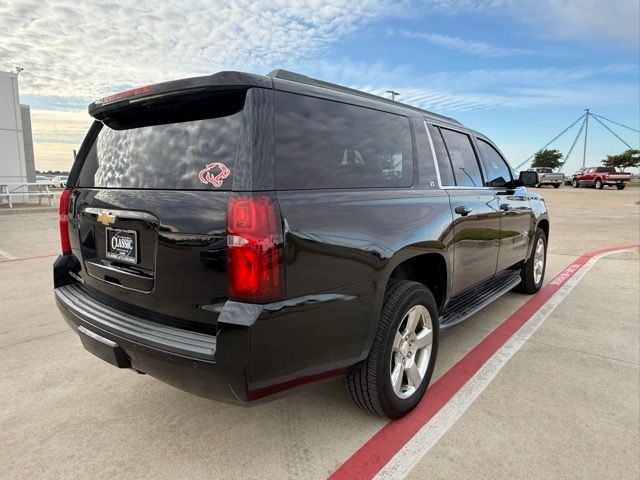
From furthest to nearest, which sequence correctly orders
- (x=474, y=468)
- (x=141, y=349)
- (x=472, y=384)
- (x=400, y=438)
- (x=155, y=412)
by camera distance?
(x=472, y=384)
(x=155, y=412)
(x=400, y=438)
(x=474, y=468)
(x=141, y=349)

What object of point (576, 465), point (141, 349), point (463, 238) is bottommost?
point (576, 465)

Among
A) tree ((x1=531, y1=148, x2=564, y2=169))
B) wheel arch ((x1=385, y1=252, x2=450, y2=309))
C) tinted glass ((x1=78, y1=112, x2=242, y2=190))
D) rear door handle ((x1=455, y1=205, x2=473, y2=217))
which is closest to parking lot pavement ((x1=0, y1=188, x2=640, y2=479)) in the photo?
wheel arch ((x1=385, y1=252, x2=450, y2=309))

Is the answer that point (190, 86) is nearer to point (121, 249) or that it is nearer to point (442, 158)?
point (121, 249)

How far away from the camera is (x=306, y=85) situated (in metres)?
2.32

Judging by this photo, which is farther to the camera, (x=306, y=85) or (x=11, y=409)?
(x=11, y=409)

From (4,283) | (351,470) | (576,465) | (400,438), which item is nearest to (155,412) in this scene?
(351,470)

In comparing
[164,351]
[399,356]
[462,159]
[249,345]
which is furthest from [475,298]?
[164,351]

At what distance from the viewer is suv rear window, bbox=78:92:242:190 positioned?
2064 mm

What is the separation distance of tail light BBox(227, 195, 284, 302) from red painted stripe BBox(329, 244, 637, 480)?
3.46ft

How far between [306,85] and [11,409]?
269 centimetres

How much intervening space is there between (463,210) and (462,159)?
67cm

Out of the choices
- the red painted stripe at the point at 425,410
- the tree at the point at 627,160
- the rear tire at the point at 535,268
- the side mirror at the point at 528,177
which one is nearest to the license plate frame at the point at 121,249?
the red painted stripe at the point at 425,410

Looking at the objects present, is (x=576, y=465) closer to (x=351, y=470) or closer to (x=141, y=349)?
(x=351, y=470)

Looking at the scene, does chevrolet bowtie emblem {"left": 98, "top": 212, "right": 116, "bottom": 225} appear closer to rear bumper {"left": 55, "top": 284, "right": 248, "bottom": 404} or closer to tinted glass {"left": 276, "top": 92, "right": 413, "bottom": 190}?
rear bumper {"left": 55, "top": 284, "right": 248, "bottom": 404}
